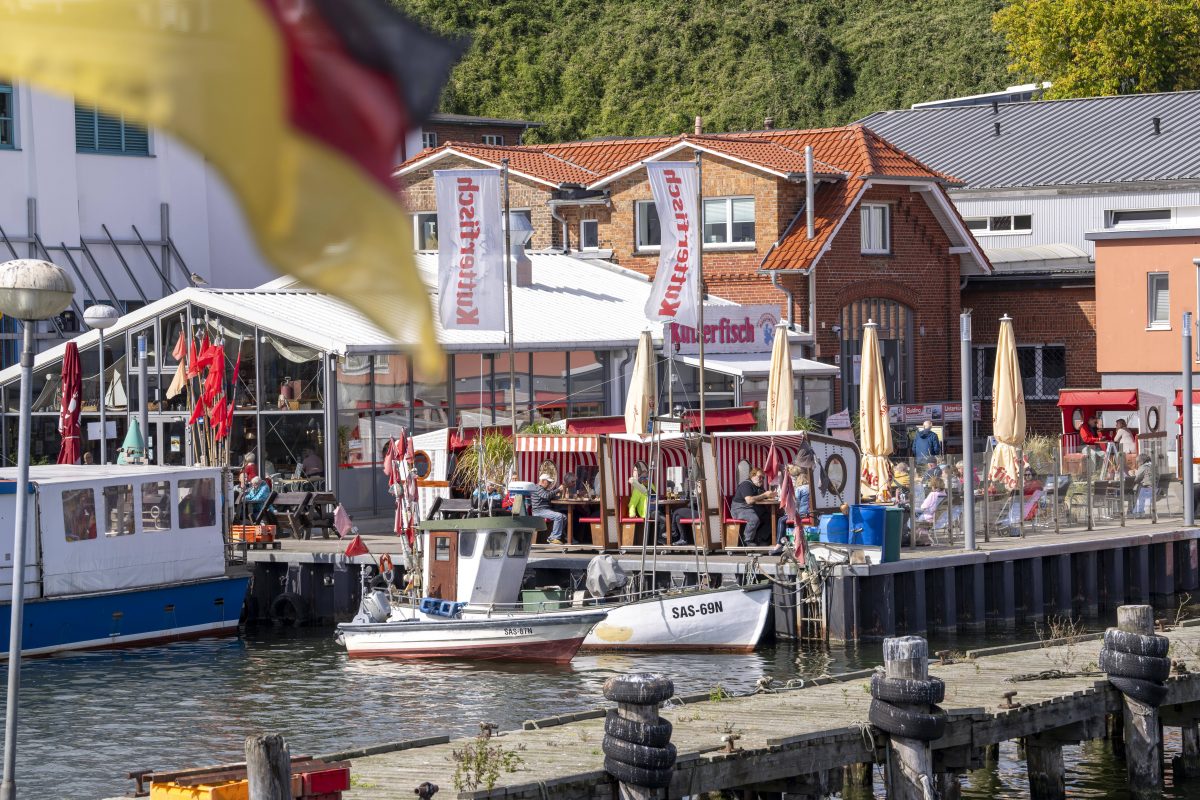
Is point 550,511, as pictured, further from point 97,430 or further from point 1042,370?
point 1042,370

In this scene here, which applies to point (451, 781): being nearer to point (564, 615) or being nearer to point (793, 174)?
point (564, 615)

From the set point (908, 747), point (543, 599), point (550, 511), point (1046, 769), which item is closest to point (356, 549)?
point (550, 511)

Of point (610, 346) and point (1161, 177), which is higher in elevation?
point (1161, 177)

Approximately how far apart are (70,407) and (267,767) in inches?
876

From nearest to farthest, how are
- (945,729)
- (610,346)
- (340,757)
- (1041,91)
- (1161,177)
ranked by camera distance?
(340,757), (945,729), (610,346), (1161,177), (1041,91)

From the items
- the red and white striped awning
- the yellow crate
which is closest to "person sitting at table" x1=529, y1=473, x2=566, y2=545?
the red and white striped awning

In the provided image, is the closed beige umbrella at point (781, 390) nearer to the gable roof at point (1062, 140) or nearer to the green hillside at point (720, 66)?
the gable roof at point (1062, 140)

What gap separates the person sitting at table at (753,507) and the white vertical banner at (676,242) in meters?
3.72

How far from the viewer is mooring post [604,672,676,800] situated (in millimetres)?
12516

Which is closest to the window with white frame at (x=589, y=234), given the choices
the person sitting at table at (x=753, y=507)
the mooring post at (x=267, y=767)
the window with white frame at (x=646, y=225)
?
the window with white frame at (x=646, y=225)

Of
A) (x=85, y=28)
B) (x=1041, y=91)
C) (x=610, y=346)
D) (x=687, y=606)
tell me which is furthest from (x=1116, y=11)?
(x=85, y=28)

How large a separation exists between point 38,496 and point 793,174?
2110 centimetres

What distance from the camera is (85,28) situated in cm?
223

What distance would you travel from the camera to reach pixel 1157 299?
142 feet
